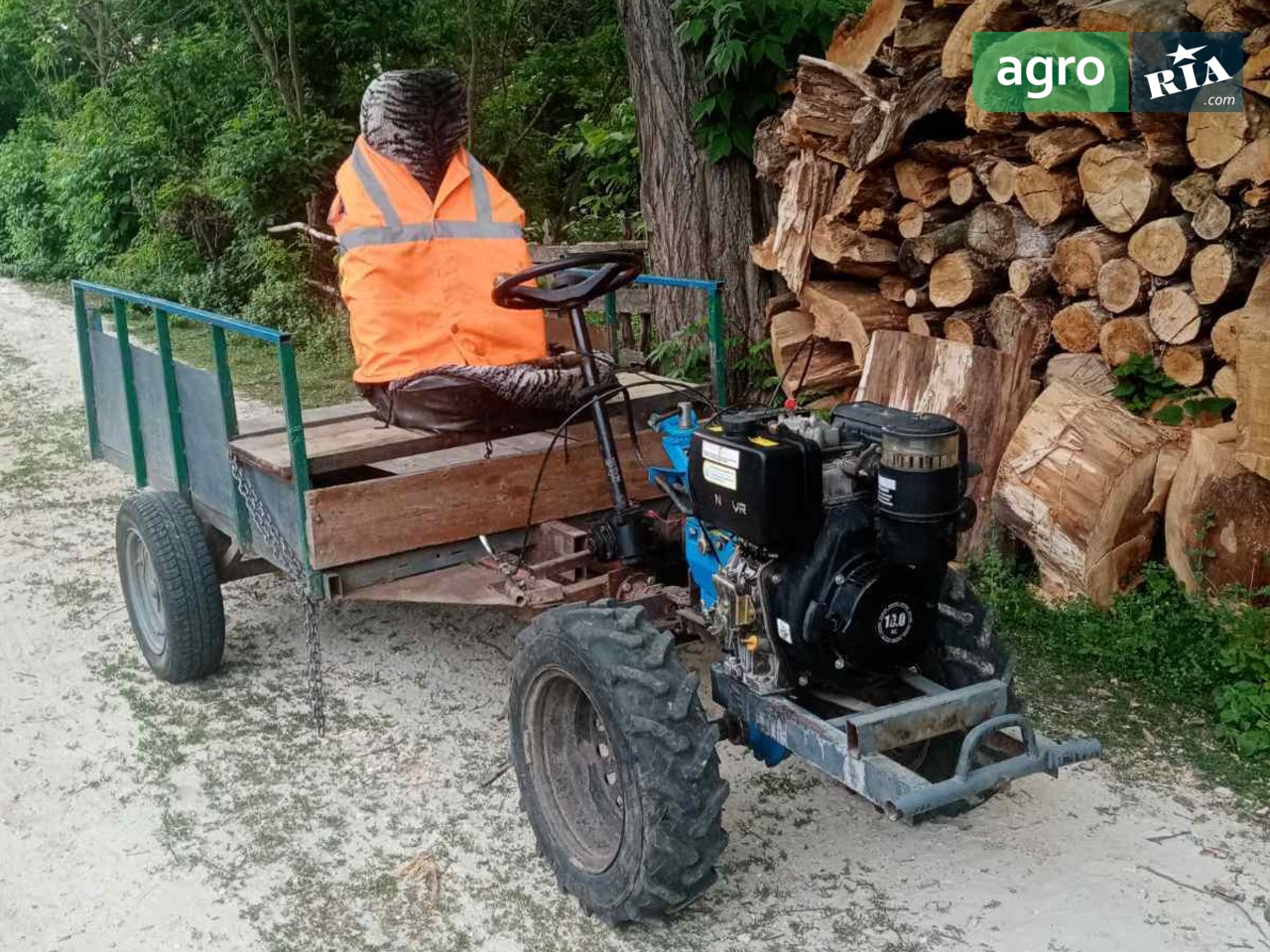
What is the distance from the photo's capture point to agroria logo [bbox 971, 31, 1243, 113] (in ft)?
15.8

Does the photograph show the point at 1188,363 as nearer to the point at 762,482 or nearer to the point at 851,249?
the point at 851,249

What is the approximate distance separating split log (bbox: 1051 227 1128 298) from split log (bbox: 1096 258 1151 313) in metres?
0.04

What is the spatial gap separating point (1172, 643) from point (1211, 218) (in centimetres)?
156

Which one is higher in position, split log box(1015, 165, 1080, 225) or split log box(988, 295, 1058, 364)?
split log box(1015, 165, 1080, 225)

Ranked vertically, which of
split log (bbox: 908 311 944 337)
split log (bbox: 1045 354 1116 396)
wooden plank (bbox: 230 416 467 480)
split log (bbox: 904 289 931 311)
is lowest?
split log (bbox: 1045 354 1116 396)

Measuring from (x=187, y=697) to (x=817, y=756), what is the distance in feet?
8.76

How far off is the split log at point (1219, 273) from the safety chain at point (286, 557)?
3.36m

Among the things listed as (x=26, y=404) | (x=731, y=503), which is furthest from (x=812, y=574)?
(x=26, y=404)

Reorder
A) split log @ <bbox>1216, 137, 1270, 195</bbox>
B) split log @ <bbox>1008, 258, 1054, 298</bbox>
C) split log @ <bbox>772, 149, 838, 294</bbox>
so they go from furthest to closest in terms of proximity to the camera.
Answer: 1. split log @ <bbox>772, 149, 838, 294</bbox>
2. split log @ <bbox>1008, 258, 1054, 298</bbox>
3. split log @ <bbox>1216, 137, 1270, 195</bbox>

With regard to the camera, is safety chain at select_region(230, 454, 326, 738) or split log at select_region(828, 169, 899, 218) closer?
safety chain at select_region(230, 454, 326, 738)

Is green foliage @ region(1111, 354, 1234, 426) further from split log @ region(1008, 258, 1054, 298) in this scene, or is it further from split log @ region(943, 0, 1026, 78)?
split log @ region(943, 0, 1026, 78)

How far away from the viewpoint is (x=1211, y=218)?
4.86 meters

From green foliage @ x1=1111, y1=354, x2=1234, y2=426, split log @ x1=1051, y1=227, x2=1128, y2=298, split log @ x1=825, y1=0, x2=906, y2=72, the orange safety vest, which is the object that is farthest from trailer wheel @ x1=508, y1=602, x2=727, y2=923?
split log @ x1=825, y1=0, x2=906, y2=72

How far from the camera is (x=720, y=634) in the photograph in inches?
134
